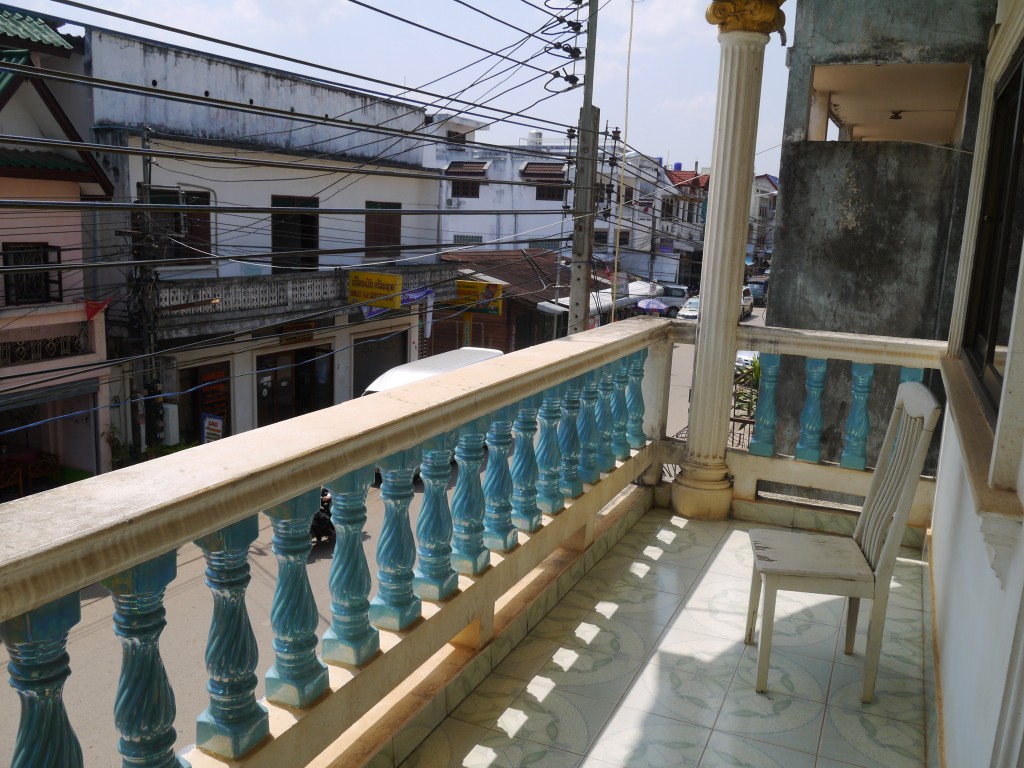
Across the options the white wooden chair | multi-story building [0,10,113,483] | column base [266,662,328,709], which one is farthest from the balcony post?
Result: multi-story building [0,10,113,483]

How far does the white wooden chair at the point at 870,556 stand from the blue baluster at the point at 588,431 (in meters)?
0.79

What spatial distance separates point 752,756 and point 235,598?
143cm

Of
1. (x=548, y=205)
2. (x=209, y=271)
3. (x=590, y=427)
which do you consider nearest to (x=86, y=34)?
(x=209, y=271)

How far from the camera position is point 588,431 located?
10.8ft

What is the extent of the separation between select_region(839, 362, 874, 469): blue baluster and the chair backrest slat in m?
0.89

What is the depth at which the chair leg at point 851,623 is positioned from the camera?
271 centimetres

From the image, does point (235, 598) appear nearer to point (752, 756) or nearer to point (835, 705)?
point (752, 756)

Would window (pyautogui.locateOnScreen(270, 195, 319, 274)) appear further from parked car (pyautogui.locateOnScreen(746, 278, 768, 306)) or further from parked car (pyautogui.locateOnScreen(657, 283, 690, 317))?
parked car (pyautogui.locateOnScreen(746, 278, 768, 306))

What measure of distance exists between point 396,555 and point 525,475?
80 cm

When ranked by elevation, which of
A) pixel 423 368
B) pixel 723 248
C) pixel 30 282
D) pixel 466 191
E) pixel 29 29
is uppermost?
pixel 29 29

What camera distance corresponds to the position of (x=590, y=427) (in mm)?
3295

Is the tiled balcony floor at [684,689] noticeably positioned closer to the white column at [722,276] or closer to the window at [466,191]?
the white column at [722,276]

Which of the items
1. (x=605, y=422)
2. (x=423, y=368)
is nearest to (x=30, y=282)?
(x=423, y=368)

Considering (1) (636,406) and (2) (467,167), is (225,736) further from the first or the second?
(2) (467,167)
